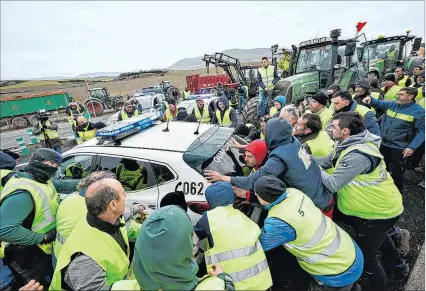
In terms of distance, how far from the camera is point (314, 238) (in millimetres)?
1816

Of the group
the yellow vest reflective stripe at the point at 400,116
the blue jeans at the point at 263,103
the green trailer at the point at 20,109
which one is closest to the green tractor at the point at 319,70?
the blue jeans at the point at 263,103

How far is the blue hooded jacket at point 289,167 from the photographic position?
7.54 ft

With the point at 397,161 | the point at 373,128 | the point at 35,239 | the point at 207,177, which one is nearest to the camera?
the point at 35,239

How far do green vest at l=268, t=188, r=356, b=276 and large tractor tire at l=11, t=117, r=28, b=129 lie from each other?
902 inches

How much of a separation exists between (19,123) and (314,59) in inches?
834

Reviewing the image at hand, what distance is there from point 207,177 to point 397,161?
3.45 metres

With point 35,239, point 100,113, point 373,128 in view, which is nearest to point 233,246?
point 35,239

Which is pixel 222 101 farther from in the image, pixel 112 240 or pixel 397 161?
pixel 112 240

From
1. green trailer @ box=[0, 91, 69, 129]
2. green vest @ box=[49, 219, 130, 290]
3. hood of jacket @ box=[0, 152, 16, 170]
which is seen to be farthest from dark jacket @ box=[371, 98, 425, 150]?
green trailer @ box=[0, 91, 69, 129]

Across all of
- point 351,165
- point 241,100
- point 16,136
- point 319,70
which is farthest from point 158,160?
point 16,136

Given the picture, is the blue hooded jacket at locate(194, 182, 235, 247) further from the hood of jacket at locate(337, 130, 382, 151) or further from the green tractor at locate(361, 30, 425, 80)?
the green tractor at locate(361, 30, 425, 80)

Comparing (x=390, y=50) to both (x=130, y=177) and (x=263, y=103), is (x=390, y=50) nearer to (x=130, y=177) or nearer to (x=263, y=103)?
(x=263, y=103)

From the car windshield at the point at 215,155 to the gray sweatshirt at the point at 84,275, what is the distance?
1.34 m

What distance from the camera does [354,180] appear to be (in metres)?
2.44
